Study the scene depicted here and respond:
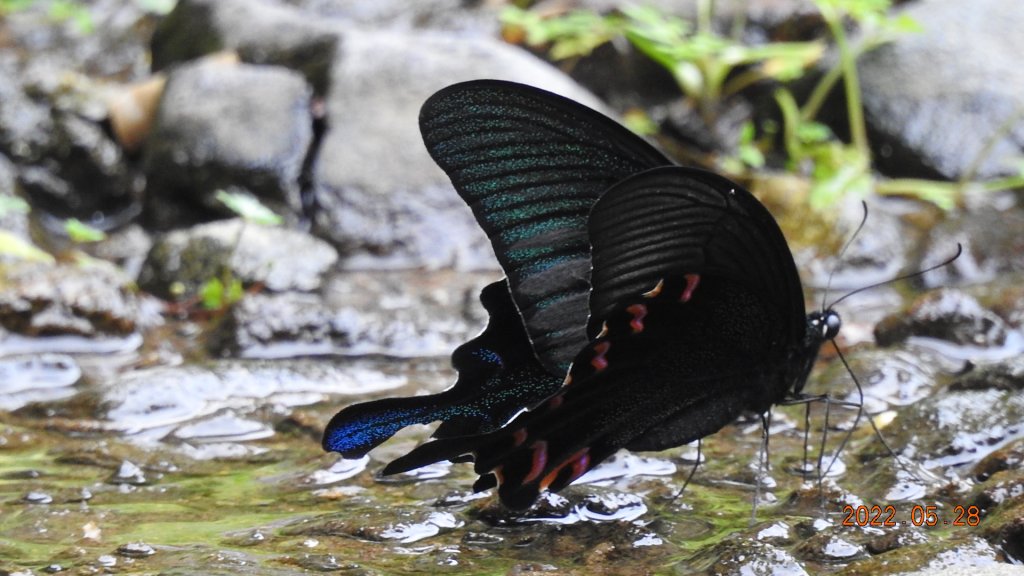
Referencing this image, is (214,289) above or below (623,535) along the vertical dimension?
above

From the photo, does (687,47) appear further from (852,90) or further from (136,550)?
(136,550)

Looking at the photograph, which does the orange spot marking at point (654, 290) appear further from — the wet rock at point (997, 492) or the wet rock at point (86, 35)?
the wet rock at point (86, 35)

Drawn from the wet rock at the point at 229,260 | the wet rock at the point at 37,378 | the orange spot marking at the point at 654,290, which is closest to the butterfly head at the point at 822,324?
the orange spot marking at the point at 654,290

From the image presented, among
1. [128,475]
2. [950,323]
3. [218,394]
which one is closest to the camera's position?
[128,475]

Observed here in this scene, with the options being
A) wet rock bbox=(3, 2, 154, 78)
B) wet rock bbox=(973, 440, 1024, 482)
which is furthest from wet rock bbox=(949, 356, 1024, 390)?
wet rock bbox=(3, 2, 154, 78)

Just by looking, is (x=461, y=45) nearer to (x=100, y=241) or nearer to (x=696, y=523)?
(x=100, y=241)

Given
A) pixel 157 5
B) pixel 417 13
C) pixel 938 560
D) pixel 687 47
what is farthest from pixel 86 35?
pixel 938 560

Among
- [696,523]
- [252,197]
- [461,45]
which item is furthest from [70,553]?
[461,45]
